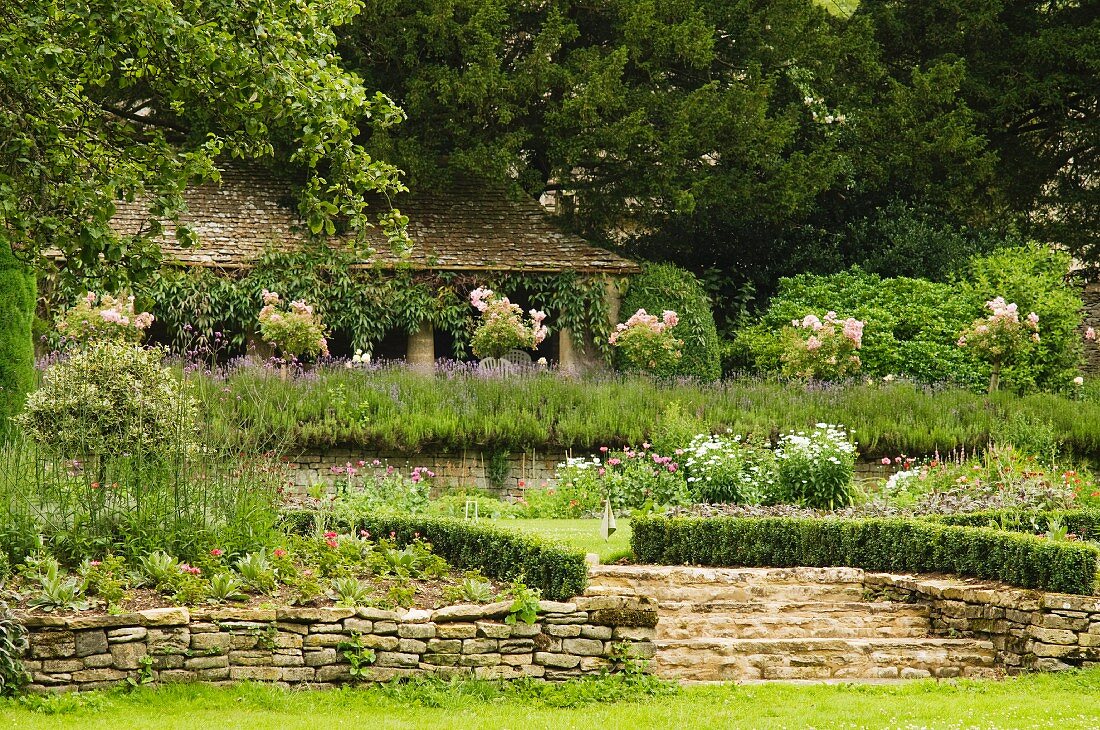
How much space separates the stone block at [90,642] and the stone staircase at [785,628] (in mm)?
2645

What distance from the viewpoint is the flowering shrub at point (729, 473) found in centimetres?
1173

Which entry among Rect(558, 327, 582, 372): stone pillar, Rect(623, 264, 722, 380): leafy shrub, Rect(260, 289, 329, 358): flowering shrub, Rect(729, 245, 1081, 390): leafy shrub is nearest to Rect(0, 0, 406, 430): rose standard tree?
Rect(260, 289, 329, 358): flowering shrub

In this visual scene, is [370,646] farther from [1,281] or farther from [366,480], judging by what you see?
[1,281]

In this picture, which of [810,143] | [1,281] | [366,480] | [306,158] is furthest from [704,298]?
[306,158]

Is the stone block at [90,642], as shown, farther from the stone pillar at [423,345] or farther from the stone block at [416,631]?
the stone pillar at [423,345]

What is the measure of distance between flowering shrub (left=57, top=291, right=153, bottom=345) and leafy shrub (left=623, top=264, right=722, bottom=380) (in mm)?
7699

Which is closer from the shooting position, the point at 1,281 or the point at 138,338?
the point at 1,281

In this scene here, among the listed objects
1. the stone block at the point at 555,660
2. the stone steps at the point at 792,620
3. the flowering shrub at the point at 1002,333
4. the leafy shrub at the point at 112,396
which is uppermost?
the flowering shrub at the point at 1002,333

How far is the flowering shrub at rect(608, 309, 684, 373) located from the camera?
1645cm

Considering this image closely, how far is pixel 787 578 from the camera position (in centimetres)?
888

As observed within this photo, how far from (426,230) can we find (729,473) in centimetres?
944

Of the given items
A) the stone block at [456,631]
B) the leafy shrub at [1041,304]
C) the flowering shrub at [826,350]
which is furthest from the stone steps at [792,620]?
the leafy shrub at [1041,304]

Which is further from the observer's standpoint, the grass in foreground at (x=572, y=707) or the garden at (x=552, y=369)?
the garden at (x=552, y=369)

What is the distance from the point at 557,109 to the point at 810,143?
4.52 metres
